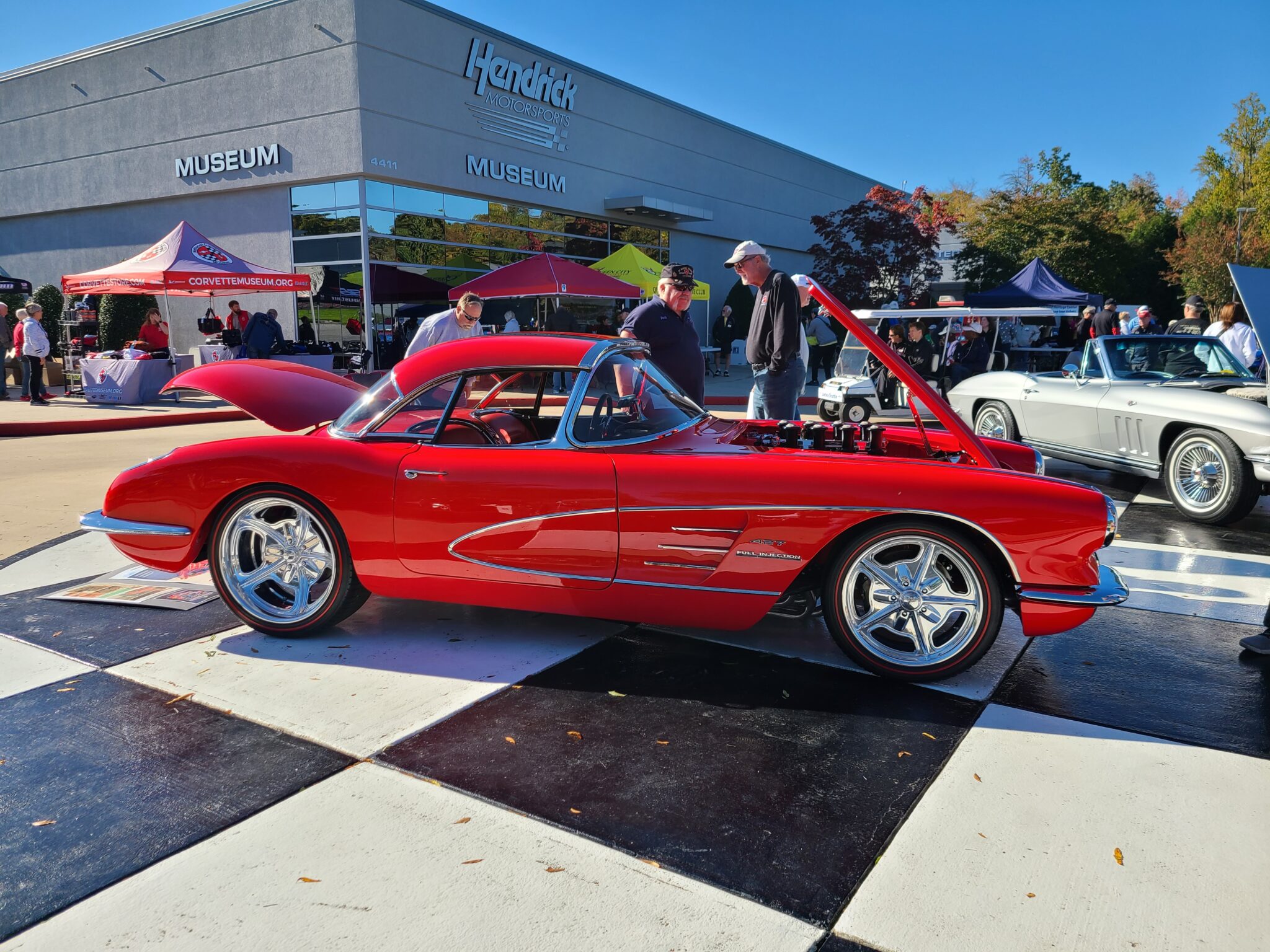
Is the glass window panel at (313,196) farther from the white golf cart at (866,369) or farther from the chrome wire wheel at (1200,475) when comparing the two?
the chrome wire wheel at (1200,475)

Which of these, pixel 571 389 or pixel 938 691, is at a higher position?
pixel 571 389

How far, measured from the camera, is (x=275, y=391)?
174 inches

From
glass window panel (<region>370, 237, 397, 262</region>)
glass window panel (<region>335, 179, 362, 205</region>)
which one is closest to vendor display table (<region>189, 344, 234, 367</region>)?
glass window panel (<region>370, 237, 397, 262</region>)

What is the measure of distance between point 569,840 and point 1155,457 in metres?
6.17

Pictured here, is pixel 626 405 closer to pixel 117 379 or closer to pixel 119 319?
pixel 117 379

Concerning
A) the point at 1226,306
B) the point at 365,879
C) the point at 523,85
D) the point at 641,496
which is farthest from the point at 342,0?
the point at 365,879

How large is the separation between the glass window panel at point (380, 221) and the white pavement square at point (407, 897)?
60.2ft

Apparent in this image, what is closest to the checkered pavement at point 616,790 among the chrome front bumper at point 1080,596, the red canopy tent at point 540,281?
the chrome front bumper at point 1080,596

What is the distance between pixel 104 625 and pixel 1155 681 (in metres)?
4.71

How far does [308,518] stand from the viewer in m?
3.77

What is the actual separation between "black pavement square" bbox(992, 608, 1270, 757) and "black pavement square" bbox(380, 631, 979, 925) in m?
0.45

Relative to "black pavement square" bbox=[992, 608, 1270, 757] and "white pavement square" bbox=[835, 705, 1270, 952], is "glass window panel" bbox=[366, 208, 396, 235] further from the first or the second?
"white pavement square" bbox=[835, 705, 1270, 952]

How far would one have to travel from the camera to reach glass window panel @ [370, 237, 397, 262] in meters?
19.0

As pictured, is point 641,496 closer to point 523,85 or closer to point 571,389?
point 571,389
